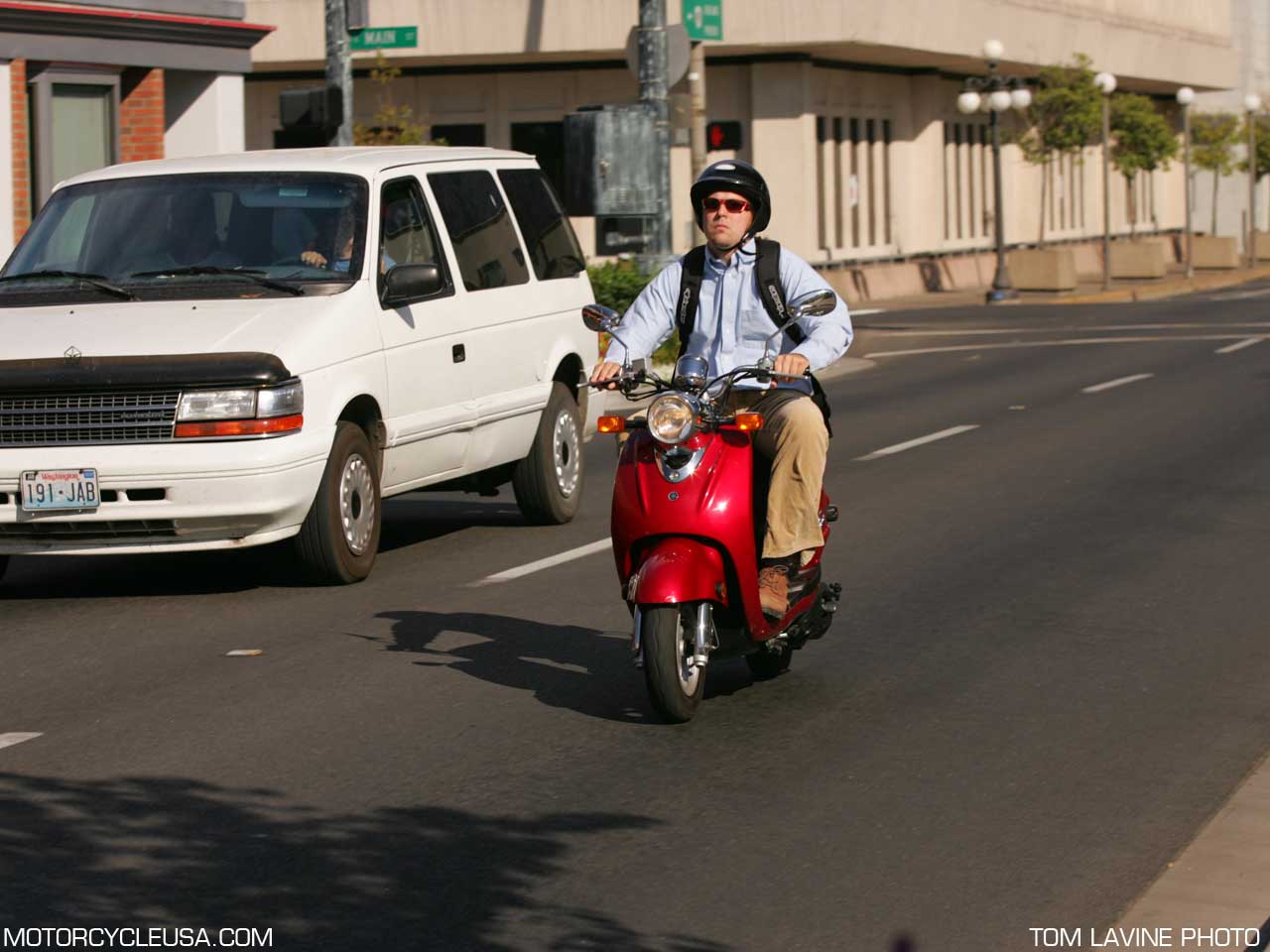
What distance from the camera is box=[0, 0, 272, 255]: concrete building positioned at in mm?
23094

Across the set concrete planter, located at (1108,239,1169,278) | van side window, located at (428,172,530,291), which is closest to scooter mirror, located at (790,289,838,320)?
van side window, located at (428,172,530,291)

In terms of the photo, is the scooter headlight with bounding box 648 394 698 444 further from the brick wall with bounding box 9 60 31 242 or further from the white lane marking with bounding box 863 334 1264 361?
the white lane marking with bounding box 863 334 1264 361

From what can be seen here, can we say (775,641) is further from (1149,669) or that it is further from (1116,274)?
(1116,274)

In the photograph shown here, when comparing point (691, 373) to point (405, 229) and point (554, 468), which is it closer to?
point (405, 229)

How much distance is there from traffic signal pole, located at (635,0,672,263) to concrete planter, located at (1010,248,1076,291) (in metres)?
21.2

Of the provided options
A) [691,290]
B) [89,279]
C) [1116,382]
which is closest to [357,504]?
[89,279]

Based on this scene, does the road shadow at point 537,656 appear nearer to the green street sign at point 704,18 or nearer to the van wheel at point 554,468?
the van wheel at point 554,468

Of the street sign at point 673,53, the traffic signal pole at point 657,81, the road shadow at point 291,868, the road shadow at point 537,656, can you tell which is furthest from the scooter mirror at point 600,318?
the street sign at point 673,53

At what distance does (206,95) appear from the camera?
86.1ft

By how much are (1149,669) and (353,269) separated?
4365 mm

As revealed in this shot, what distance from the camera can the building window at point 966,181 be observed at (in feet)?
179

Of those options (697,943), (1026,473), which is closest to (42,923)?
(697,943)

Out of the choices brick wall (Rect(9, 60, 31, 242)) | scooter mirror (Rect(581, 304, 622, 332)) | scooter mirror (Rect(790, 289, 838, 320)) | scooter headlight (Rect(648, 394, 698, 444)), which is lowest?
scooter headlight (Rect(648, 394, 698, 444))

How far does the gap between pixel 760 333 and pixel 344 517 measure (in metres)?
3.24
